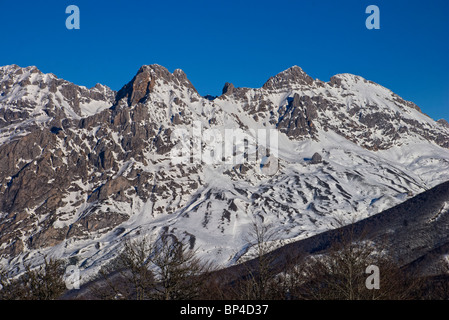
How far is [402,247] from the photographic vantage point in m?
145

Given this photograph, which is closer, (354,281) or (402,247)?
(354,281)
